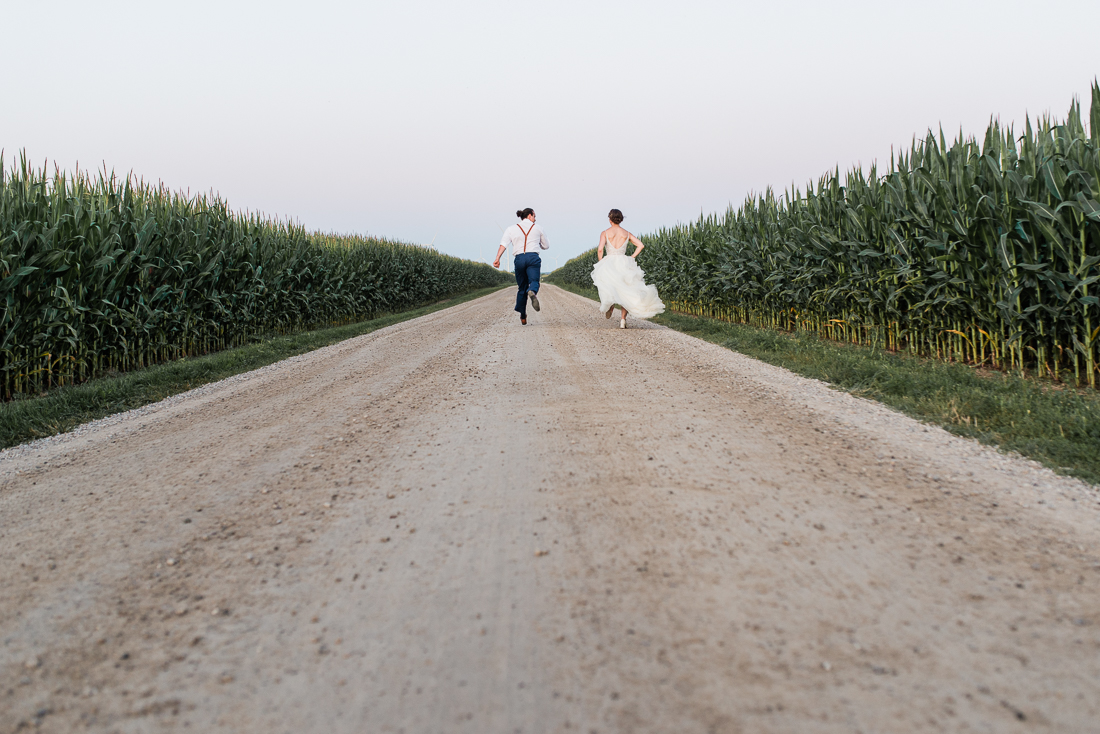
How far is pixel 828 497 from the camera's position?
3.39m

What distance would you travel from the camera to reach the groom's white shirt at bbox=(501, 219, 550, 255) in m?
13.2

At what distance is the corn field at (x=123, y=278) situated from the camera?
816 cm

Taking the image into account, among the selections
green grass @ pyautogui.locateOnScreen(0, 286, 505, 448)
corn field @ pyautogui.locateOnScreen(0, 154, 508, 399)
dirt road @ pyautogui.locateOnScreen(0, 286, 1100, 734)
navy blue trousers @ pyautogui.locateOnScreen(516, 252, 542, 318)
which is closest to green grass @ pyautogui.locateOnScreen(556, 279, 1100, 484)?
dirt road @ pyautogui.locateOnScreen(0, 286, 1100, 734)

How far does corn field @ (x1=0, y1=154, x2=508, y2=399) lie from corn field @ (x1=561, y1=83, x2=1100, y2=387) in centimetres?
1106

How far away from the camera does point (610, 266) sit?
45.4ft

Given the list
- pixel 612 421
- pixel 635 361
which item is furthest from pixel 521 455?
pixel 635 361

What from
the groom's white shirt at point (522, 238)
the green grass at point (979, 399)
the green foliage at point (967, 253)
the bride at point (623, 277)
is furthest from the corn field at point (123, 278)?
the green foliage at point (967, 253)

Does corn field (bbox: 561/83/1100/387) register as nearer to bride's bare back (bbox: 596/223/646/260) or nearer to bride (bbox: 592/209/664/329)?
bride (bbox: 592/209/664/329)

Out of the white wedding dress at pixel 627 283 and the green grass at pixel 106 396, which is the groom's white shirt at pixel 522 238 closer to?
the white wedding dress at pixel 627 283

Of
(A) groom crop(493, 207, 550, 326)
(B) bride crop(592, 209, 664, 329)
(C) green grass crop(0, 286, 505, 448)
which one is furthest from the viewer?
(B) bride crop(592, 209, 664, 329)

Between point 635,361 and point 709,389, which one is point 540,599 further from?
point 635,361

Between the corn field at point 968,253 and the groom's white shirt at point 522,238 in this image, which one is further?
the groom's white shirt at point 522,238

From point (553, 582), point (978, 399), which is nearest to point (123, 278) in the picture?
point (553, 582)

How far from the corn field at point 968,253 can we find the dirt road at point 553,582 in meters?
2.90
